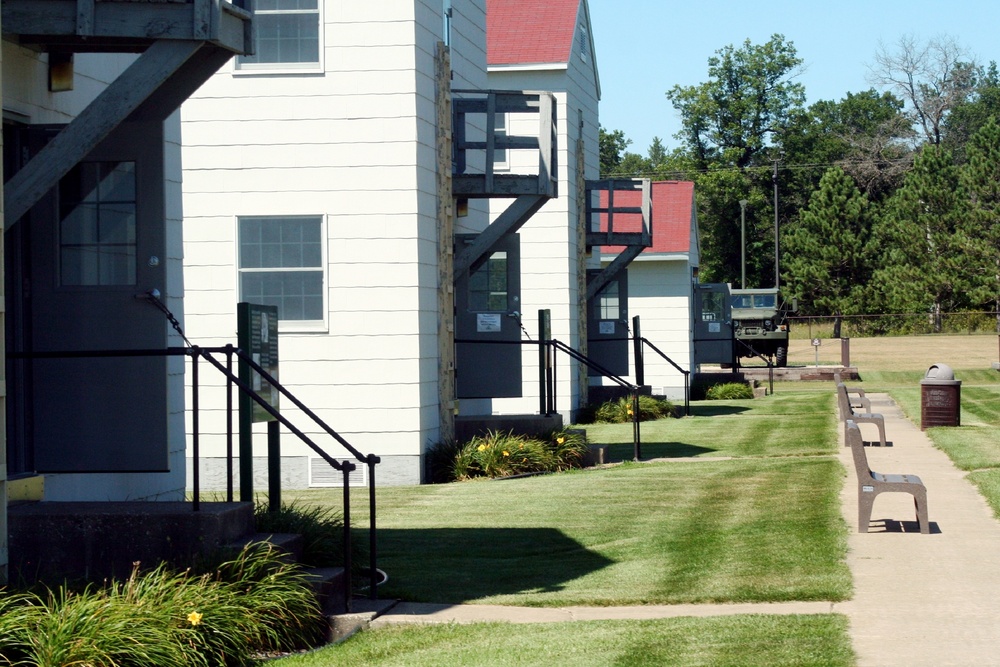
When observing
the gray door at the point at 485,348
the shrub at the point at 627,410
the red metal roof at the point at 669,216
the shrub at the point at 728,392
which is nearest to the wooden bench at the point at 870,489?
the gray door at the point at 485,348

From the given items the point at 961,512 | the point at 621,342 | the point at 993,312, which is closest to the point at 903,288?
the point at 993,312

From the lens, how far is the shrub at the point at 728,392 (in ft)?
107

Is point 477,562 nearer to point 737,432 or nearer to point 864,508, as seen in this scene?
point 864,508

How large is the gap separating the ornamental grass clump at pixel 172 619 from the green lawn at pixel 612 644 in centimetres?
28

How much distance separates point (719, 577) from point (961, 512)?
3.88 m

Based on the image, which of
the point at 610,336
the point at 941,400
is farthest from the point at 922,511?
the point at 610,336

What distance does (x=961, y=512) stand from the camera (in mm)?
12164

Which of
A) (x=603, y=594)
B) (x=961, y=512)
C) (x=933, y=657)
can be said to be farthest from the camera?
(x=961, y=512)

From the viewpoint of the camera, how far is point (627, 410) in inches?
998

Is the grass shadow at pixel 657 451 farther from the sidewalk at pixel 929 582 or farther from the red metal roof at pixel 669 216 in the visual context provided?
the red metal roof at pixel 669 216

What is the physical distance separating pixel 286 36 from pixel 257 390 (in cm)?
731

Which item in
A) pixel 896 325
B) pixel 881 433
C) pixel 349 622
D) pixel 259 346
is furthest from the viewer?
pixel 896 325

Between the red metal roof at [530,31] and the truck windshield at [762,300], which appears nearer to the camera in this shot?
the red metal roof at [530,31]

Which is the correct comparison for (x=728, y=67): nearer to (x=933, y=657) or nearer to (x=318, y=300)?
(x=318, y=300)
